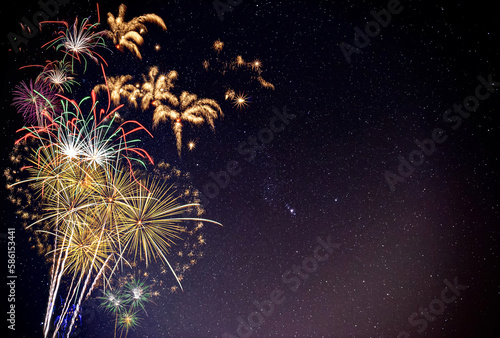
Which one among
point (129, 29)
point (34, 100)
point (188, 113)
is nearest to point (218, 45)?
point (188, 113)

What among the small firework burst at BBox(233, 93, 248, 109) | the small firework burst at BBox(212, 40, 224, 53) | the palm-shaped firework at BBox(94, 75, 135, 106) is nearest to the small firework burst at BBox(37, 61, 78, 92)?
→ the palm-shaped firework at BBox(94, 75, 135, 106)

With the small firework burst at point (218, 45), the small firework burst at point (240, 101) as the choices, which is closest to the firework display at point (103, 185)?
the small firework burst at point (240, 101)

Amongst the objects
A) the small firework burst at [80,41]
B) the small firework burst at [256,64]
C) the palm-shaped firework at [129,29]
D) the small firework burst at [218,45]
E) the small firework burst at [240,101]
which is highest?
the small firework burst at [80,41]

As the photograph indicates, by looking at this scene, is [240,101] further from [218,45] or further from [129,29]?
[129,29]

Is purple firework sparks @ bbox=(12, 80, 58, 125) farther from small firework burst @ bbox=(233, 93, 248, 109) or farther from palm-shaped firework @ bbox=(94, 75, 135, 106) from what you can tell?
small firework burst @ bbox=(233, 93, 248, 109)

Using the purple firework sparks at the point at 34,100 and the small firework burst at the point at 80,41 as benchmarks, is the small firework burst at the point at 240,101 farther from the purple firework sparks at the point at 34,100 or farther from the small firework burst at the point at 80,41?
the purple firework sparks at the point at 34,100

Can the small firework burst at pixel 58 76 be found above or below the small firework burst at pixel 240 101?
above
